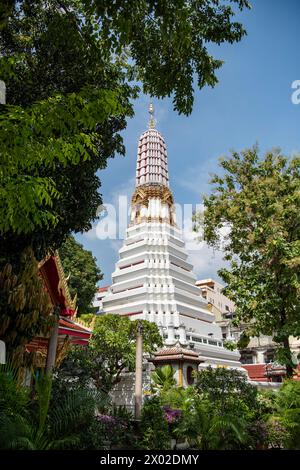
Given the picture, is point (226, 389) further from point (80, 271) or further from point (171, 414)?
point (80, 271)

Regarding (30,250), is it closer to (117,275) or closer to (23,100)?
(23,100)

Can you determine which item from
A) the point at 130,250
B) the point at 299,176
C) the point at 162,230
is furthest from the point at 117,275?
the point at 299,176

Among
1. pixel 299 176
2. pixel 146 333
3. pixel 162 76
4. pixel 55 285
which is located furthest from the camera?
pixel 146 333

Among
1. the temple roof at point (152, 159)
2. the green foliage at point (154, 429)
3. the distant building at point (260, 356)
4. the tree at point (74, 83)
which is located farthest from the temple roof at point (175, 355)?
the temple roof at point (152, 159)

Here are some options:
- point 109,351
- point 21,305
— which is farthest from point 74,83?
point 109,351

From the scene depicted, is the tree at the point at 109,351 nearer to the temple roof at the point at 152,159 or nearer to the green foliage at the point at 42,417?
the green foliage at the point at 42,417

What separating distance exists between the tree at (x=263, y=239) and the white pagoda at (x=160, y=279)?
47.1ft

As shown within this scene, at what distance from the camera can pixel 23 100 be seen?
8727mm

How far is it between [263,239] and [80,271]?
17.7m

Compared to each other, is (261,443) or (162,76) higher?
(162,76)

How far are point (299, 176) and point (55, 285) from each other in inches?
412

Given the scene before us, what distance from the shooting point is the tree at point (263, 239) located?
523 inches

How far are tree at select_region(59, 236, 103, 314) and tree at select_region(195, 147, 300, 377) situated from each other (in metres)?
14.6

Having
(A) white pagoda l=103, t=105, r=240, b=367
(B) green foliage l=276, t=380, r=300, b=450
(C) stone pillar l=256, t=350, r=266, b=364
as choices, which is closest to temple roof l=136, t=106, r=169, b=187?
(A) white pagoda l=103, t=105, r=240, b=367
